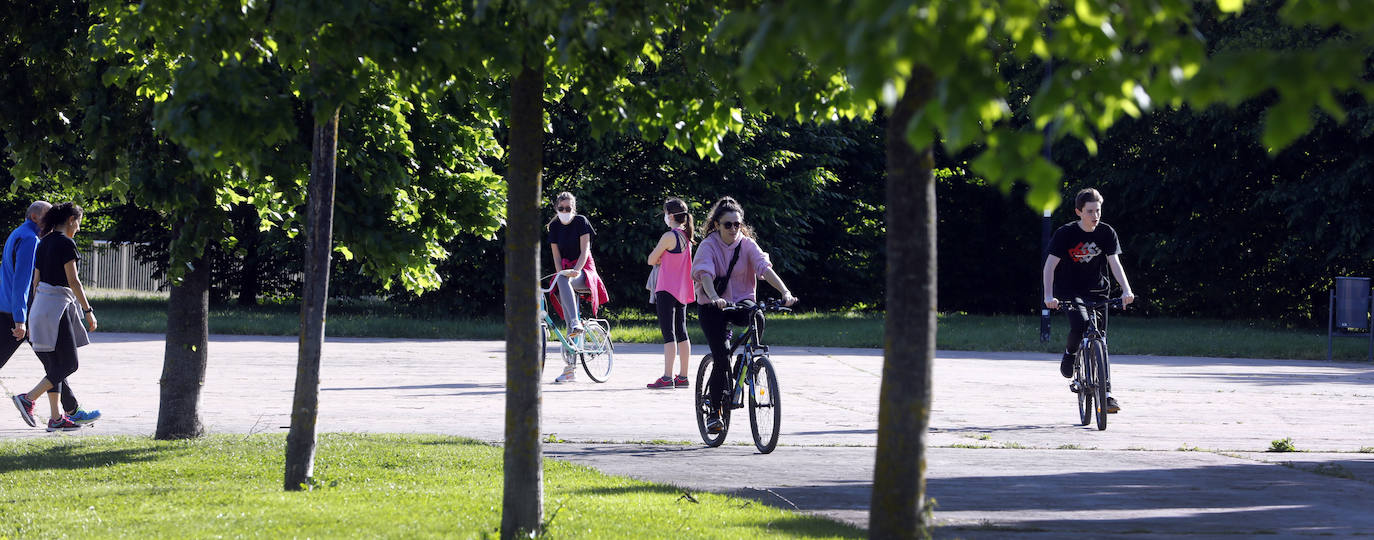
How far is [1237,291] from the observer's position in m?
32.5

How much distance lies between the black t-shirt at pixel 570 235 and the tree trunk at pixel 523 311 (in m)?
7.42

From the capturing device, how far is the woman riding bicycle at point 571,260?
1271 cm

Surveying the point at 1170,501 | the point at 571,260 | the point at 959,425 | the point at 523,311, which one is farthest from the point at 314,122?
the point at 571,260

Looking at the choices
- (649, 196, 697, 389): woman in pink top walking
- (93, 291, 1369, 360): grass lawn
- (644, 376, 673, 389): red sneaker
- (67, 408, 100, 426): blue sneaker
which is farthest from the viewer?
(93, 291, 1369, 360): grass lawn

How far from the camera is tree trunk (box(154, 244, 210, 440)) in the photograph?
829 centimetres

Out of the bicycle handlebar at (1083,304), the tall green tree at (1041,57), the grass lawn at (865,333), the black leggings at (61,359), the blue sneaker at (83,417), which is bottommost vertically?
the blue sneaker at (83,417)

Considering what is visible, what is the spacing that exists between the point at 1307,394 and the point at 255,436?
995 centimetres

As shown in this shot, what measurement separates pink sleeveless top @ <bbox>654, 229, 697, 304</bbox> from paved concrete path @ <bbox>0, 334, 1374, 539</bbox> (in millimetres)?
965

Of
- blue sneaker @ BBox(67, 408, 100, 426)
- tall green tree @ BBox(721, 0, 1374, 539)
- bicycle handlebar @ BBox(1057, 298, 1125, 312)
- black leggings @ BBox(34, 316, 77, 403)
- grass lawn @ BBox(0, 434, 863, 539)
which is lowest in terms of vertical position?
grass lawn @ BBox(0, 434, 863, 539)

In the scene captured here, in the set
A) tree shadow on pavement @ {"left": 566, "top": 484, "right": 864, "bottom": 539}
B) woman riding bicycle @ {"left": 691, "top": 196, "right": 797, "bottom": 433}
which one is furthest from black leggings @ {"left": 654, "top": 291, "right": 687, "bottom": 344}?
tree shadow on pavement @ {"left": 566, "top": 484, "right": 864, "bottom": 539}

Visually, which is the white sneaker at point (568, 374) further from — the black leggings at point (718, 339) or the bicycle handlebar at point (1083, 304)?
the bicycle handlebar at point (1083, 304)

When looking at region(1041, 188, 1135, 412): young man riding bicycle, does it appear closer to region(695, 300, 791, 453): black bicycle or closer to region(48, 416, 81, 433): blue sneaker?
region(695, 300, 791, 453): black bicycle

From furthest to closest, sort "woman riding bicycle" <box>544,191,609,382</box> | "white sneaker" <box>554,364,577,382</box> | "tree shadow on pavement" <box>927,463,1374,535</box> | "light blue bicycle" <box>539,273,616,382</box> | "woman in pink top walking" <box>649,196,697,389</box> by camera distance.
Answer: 1. "white sneaker" <box>554,364,577,382</box>
2. "light blue bicycle" <box>539,273,616,382</box>
3. "woman riding bicycle" <box>544,191,609,382</box>
4. "woman in pink top walking" <box>649,196,697,389</box>
5. "tree shadow on pavement" <box>927,463,1374,535</box>

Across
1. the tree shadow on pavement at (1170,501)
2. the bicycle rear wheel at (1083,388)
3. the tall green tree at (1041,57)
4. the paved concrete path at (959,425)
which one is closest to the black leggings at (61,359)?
the paved concrete path at (959,425)
